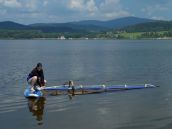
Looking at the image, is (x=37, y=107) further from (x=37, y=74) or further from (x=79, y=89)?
(x=79, y=89)

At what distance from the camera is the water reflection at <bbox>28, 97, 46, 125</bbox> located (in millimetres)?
24344

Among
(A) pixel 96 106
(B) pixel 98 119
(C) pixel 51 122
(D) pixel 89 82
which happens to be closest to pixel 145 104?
(A) pixel 96 106

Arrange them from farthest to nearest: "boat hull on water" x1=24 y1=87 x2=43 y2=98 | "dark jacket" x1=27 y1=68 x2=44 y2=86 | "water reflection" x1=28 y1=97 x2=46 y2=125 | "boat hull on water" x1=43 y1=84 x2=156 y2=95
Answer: "boat hull on water" x1=43 y1=84 x2=156 y2=95 → "dark jacket" x1=27 y1=68 x2=44 y2=86 → "boat hull on water" x1=24 y1=87 x2=43 y2=98 → "water reflection" x1=28 y1=97 x2=46 y2=125

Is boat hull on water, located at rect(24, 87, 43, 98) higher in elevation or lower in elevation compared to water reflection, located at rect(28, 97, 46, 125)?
higher

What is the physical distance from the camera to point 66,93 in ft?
110

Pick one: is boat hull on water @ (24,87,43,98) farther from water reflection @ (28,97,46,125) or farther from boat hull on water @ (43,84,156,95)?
boat hull on water @ (43,84,156,95)

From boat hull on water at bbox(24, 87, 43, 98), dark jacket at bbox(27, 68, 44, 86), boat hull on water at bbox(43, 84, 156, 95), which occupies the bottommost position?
boat hull on water at bbox(43, 84, 156, 95)

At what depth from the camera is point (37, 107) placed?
2761 centimetres

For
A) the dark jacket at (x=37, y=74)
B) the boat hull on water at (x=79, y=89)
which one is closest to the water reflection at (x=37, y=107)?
the dark jacket at (x=37, y=74)

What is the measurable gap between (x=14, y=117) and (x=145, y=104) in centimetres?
899

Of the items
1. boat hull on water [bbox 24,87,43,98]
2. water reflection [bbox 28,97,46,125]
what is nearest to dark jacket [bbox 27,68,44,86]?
boat hull on water [bbox 24,87,43,98]

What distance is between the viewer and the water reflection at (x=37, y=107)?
2434 centimetres

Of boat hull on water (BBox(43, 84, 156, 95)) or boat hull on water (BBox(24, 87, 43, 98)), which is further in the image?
boat hull on water (BBox(43, 84, 156, 95))

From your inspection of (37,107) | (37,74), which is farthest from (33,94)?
(37,107)
